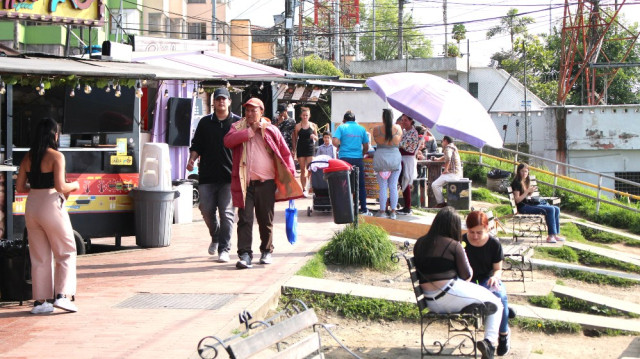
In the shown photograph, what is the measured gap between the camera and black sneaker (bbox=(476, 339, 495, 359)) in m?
6.90

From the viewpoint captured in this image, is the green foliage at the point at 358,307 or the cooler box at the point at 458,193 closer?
the green foliage at the point at 358,307

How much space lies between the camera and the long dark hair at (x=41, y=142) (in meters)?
7.54

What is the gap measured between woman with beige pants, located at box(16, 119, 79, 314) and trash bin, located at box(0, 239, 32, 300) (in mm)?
401

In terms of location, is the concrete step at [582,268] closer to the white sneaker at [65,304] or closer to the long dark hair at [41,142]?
the white sneaker at [65,304]

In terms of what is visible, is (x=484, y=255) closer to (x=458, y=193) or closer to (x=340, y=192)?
(x=340, y=192)

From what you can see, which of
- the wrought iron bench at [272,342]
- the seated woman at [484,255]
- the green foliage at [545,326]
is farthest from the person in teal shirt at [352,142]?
the wrought iron bench at [272,342]

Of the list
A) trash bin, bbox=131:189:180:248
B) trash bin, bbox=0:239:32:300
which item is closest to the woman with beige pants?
trash bin, bbox=0:239:32:300

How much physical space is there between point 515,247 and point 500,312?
19.7ft

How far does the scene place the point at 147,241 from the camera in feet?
37.0

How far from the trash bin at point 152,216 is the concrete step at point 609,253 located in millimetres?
6929

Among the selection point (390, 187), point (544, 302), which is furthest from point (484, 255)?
point (390, 187)

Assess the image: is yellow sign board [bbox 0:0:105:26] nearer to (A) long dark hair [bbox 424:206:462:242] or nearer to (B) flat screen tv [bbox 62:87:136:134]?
(B) flat screen tv [bbox 62:87:136:134]

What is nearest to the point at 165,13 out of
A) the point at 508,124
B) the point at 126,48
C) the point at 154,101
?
the point at 508,124

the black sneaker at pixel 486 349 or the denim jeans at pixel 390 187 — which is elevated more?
the denim jeans at pixel 390 187
